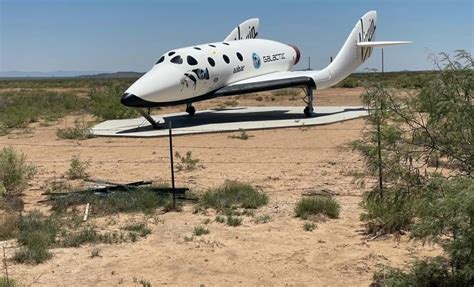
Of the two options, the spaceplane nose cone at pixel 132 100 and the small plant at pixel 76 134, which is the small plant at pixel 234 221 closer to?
the spaceplane nose cone at pixel 132 100

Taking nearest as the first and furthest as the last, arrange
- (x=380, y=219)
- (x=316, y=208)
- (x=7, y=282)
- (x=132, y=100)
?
(x=7, y=282) < (x=380, y=219) < (x=316, y=208) < (x=132, y=100)

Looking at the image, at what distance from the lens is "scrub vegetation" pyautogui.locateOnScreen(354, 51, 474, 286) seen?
A: 4.12 meters

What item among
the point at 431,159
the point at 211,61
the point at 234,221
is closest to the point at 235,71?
the point at 211,61

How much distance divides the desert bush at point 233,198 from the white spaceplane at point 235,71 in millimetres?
9225

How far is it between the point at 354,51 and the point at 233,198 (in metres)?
15.8

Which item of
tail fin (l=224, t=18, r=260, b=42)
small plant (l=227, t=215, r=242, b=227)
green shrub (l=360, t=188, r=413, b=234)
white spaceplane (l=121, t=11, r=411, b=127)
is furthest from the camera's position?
tail fin (l=224, t=18, r=260, b=42)

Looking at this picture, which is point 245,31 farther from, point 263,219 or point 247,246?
point 247,246

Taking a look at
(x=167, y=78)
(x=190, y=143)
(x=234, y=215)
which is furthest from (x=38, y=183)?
(x=167, y=78)

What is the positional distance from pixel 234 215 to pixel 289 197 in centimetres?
145

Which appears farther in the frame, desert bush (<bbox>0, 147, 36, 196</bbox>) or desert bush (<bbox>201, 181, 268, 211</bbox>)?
desert bush (<bbox>0, 147, 36, 196</bbox>)

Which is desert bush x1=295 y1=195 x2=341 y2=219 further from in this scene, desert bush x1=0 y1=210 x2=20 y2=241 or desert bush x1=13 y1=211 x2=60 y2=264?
desert bush x1=0 y1=210 x2=20 y2=241

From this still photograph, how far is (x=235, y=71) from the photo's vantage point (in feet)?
70.6

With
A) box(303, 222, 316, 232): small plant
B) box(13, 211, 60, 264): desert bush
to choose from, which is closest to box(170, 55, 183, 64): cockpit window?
box(13, 211, 60, 264): desert bush

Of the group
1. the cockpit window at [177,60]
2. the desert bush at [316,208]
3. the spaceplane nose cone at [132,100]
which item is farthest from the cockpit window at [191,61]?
the desert bush at [316,208]
